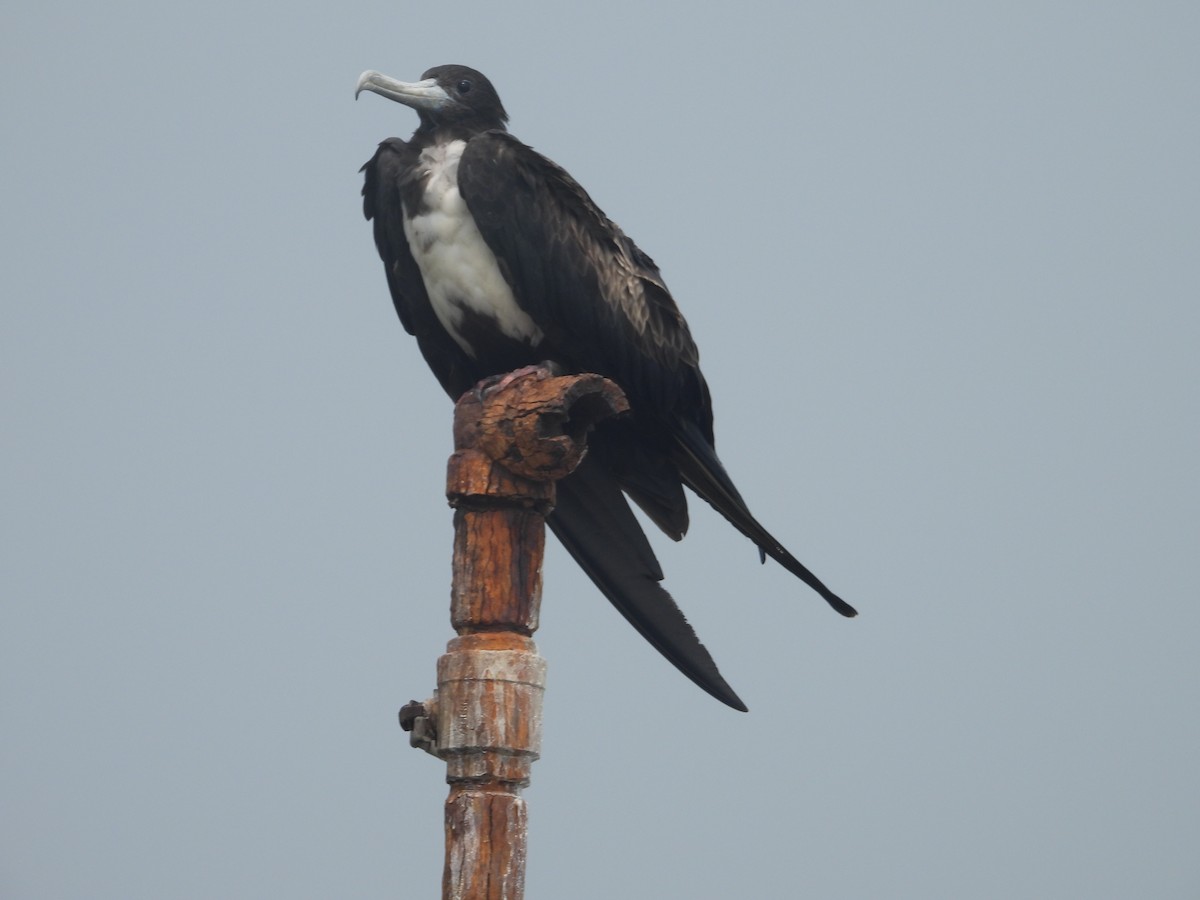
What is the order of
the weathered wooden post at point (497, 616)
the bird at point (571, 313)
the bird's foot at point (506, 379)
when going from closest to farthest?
the weathered wooden post at point (497, 616), the bird's foot at point (506, 379), the bird at point (571, 313)

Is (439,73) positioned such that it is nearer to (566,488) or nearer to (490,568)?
(566,488)

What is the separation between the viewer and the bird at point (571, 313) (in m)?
7.64

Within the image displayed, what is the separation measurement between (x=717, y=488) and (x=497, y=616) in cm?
166

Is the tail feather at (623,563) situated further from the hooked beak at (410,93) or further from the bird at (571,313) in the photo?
the hooked beak at (410,93)

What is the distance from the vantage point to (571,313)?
304 inches

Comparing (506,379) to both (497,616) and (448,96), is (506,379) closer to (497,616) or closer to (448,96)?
(497,616)

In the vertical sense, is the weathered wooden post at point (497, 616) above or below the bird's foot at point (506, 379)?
below

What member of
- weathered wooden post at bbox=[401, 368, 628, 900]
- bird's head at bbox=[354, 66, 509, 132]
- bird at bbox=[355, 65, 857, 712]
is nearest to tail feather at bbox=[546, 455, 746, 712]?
bird at bbox=[355, 65, 857, 712]

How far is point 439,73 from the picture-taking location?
8.30 metres

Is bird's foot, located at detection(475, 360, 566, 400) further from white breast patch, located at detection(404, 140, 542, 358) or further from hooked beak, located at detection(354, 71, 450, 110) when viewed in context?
hooked beak, located at detection(354, 71, 450, 110)

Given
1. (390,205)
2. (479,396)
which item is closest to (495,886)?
(479,396)

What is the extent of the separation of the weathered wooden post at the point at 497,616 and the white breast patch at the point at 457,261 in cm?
99

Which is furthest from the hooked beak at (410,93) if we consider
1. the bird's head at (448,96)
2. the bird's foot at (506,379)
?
the bird's foot at (506,379)

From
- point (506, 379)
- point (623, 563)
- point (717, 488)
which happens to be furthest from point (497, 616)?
point (717, 488)
